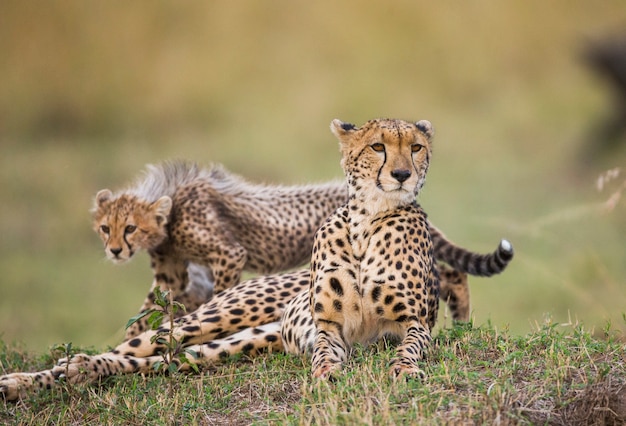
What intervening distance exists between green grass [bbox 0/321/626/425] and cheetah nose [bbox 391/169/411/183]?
2.12 ft

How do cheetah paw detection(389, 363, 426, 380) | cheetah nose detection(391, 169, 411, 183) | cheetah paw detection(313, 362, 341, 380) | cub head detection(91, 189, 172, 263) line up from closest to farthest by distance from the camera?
cheetah paw detection(389, 363, 426, 380) → cheetah paw detection(313, 362, 341, 380) → cheetah nose detection(391, 169, 411, 183) → cub head detection(91, 189, 172, 263)

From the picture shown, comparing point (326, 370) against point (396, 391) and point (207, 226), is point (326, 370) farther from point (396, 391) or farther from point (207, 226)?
point (207, 226)

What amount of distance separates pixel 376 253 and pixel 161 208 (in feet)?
5.98

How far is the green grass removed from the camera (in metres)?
3.42

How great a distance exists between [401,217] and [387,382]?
748 mm

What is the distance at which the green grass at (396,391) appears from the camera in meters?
3.42

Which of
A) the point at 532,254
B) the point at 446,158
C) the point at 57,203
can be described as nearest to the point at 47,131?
the point at 57,203

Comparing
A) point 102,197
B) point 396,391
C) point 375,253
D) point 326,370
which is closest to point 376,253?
point 375,253

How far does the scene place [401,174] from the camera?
3928mm

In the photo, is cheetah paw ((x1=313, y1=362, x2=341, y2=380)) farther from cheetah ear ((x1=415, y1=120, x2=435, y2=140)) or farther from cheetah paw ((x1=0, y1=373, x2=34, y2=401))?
cheetah paw ((x1=0, y1=373, x2=34, y2=401))

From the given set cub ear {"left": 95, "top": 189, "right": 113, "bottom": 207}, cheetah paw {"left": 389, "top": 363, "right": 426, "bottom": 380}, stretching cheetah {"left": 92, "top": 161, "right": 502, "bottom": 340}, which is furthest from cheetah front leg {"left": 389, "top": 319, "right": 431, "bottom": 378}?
cub ear {"left": 95, "top": 189, "right": 113, "bottom": 207}

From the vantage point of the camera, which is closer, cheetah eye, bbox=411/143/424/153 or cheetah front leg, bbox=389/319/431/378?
cheetah front leg, bbox=389/319/431/378

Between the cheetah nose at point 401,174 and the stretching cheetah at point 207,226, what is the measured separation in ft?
4.23

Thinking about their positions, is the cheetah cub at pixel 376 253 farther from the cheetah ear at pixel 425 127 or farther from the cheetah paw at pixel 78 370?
the cheetah paw at pixel 78 370
